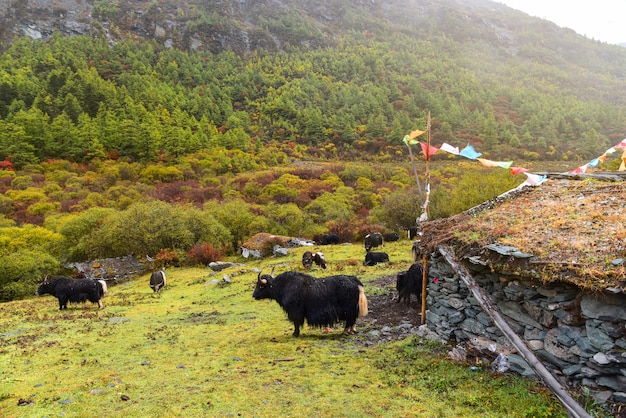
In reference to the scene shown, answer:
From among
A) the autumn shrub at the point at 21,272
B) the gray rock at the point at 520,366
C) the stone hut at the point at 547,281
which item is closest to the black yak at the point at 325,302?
the stone hut at the point at 547,281

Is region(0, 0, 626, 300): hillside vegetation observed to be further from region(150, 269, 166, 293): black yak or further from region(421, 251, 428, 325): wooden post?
region(421, 251, 428, 325): wooden post

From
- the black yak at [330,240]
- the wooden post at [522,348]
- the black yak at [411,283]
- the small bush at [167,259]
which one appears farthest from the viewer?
the black yak at [330,240]

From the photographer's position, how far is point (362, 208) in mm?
45250

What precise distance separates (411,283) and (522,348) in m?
5.76

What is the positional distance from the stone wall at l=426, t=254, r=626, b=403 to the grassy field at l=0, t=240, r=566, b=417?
520mm

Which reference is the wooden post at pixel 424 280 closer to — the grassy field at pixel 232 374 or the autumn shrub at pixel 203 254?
the grassy field at pixel 232 374

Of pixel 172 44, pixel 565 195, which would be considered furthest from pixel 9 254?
pixel 172 44

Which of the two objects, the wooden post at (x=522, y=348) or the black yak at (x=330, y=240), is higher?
the wooden post at (x=522, y=348)

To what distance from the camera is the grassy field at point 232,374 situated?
6125 mm

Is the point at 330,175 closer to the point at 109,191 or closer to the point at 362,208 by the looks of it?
the point at 362,208

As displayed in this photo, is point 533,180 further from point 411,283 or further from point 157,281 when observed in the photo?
point 157,281

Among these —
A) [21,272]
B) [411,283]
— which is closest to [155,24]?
[21,272]

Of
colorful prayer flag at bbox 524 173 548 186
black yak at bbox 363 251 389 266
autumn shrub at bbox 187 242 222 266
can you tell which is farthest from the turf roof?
autumn shrub at bbox 187 242 222 266

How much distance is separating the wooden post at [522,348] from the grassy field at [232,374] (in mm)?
398
